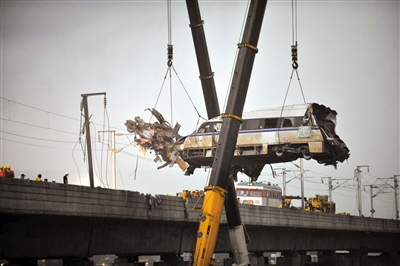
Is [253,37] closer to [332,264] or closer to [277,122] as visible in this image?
[277,122]

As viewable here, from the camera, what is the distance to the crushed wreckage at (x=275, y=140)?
3775cm

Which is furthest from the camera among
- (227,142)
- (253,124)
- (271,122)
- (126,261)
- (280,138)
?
(253,124)

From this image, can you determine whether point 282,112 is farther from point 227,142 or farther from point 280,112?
point 227,142

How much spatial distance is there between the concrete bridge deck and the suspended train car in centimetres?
347

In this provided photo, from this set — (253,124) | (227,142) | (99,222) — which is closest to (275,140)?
(253,124)

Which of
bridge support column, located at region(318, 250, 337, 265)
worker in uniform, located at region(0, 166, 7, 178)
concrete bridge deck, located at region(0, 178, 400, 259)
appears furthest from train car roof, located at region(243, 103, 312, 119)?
bridge support column, located at region(318, 250, 337, 265)

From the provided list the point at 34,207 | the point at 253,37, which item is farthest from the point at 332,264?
the point at 34,207

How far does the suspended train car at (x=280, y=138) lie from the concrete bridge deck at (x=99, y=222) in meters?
3.47

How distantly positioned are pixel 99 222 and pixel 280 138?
1293 cm

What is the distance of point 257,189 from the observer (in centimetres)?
6462

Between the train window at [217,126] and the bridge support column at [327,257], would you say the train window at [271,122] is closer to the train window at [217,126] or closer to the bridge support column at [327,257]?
the train window at [217,126]

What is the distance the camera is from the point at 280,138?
127 ft

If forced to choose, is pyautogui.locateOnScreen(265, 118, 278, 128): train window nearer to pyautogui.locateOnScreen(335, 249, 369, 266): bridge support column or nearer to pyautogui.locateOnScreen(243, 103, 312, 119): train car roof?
pyautogui.locateOnScreen(243, 103, 312, 119): train car roof

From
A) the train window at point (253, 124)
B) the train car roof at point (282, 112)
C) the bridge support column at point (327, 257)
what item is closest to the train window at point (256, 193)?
the bridge support column at point (327, 257)
